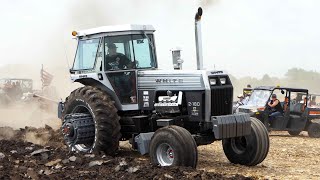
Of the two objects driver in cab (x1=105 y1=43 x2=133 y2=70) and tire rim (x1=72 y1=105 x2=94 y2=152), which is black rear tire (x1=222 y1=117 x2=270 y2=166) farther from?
tire rim (x1=72 y1=105 x2=94 y2=152)

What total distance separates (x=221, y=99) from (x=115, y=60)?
2364 millimetres

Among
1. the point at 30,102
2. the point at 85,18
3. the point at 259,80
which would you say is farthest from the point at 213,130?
the point at 259,80

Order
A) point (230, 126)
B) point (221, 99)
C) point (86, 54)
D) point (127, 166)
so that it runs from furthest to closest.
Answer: point (86, 54) → point (221, 99) → point (230, 126) → point (127, 166)

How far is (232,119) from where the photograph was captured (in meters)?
9.60

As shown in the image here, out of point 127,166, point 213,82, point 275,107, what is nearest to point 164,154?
point 127,166

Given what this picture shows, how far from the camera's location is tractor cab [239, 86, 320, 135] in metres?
17.9

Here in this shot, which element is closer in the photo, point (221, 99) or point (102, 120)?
point (221, 99)

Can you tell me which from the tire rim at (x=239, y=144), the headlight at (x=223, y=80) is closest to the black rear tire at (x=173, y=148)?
the headlight at (x=223, y=80)

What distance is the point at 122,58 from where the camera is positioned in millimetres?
10531

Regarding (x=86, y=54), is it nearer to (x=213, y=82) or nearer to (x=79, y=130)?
(x=79, y=130)

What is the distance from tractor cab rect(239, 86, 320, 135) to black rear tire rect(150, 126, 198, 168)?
921 centimetres

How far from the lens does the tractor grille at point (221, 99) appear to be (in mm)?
9797

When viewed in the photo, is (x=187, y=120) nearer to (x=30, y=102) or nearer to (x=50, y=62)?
(x=30, y=102)

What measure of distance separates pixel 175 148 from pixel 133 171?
1.03m
